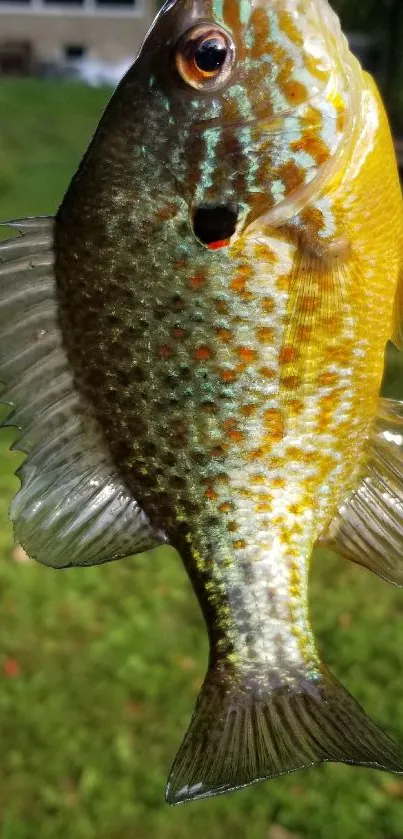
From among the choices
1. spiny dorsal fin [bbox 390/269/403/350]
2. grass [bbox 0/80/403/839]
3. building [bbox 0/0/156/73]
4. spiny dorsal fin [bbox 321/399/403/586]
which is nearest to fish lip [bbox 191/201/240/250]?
spiny dorsal fin [bbox 390/269/403/350]

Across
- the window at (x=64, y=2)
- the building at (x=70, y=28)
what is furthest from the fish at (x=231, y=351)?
the window at (x=64, y=2)

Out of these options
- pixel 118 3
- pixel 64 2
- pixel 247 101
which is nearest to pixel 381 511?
pixel 247 101

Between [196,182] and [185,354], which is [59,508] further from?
[196,182]

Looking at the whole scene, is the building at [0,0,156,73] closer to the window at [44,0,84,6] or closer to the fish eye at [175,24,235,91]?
the window at [44,0,84,6]

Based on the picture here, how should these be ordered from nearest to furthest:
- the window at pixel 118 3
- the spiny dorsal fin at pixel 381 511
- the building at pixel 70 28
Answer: the spiny dorsal fin at pixel 381 511
the window at pixel 118 3
the building at pixel 70 28

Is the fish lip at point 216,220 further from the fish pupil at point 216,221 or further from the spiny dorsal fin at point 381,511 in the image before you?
the spiny dorsal fin at point 381,511

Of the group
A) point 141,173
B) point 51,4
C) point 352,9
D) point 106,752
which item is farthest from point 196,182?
point 51,4
